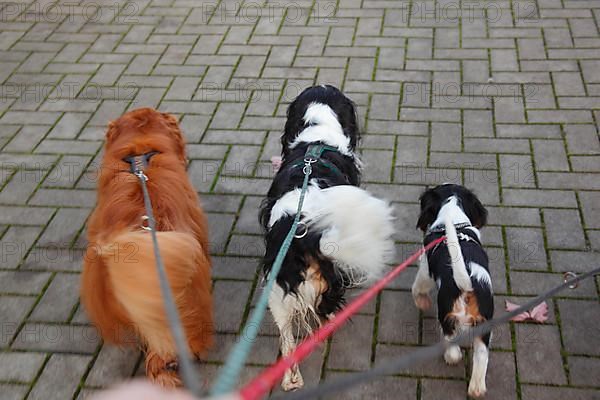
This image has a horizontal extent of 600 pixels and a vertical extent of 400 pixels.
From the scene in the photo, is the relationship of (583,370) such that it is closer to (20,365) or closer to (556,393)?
(556,393)

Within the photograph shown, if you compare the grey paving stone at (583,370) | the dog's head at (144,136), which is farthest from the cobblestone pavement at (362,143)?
the dog's head at (144,136)

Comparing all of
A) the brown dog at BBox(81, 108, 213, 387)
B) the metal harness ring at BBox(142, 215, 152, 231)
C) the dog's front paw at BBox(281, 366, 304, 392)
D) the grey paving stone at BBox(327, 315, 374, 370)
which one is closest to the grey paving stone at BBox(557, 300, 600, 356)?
the grey paving stone at BBox(327, 315, 374, 370)

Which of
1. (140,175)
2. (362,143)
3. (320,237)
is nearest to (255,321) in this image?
(320,237)

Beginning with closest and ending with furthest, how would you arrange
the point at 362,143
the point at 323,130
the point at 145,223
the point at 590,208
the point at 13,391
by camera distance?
the point at 145,223
the point at 13,391
the point at 323,130
the point at 590,208
the point at 362,143

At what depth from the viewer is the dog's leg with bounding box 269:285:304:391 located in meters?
2.82

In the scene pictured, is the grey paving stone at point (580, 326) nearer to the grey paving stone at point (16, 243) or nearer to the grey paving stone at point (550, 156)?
the grey paving stone at point (550, 156)

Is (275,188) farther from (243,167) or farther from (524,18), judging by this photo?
(524,18)

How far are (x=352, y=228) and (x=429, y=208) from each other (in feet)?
2.64

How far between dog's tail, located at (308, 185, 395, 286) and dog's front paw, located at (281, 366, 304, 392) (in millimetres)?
710

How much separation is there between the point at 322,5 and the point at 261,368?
186 inches

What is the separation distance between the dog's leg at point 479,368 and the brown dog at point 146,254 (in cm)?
132

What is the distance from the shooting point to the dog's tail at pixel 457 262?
261cm

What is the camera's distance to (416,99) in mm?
5074

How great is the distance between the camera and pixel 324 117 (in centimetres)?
346
